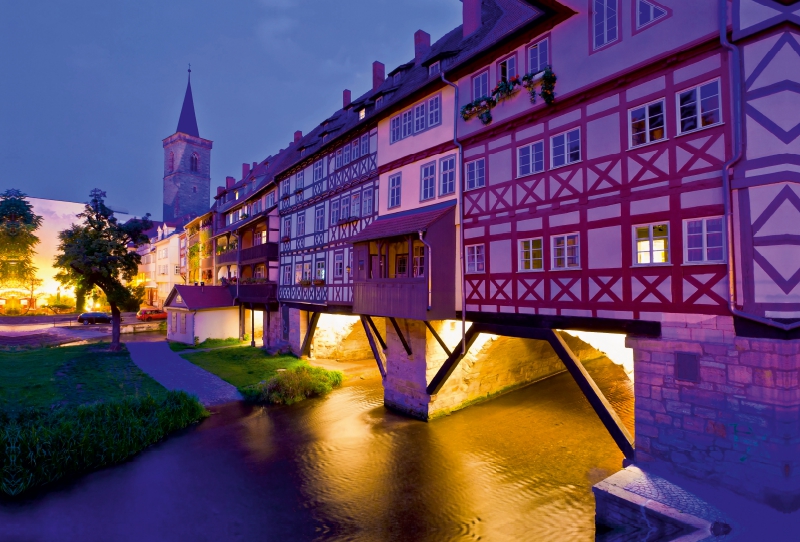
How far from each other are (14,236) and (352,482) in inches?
1665

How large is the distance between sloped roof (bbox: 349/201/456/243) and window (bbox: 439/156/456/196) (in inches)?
15.6

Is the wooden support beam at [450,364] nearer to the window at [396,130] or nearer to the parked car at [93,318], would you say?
the window at [396,130]

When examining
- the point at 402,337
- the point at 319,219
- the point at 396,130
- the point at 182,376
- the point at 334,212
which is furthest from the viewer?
the point at 319,219

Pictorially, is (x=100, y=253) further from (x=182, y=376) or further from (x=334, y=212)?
(x=334, y=212)

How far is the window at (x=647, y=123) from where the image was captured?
8477 mm

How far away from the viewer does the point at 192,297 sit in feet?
98.3

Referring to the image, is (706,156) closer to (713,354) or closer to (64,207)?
(713,354)

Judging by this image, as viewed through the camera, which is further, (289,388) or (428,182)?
Result: (289,388)

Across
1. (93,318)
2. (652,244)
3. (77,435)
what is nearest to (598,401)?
(652,244)

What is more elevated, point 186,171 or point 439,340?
point 186,171

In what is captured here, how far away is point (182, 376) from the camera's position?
21.1 m

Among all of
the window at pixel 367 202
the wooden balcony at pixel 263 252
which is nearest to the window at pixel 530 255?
the window at pixel 367 202

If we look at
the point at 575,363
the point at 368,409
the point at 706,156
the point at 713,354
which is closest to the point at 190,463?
the point at 368,409

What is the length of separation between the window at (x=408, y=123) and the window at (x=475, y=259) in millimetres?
4953
